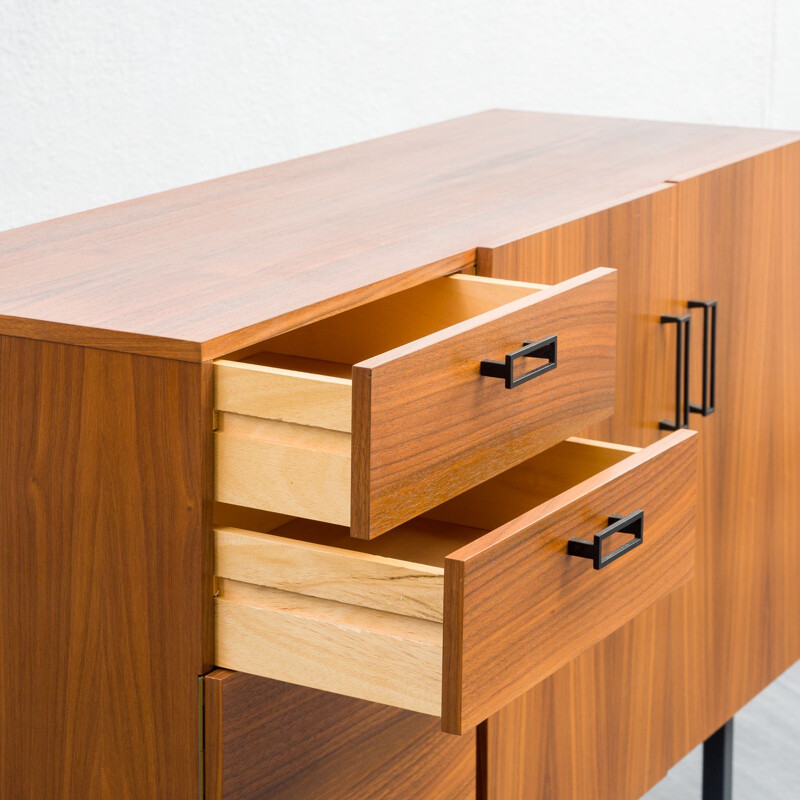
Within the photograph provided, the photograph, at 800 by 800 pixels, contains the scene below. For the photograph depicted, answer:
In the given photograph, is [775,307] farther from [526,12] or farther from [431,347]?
[526,12]

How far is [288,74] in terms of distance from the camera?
2.61m

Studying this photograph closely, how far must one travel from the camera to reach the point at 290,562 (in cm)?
115

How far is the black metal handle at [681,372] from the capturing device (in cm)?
178

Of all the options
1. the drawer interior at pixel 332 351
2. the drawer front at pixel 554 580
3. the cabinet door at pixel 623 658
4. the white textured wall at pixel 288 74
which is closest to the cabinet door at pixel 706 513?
the cabinet door at pixel 623 658

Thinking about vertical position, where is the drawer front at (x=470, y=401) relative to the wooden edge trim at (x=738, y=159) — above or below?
below

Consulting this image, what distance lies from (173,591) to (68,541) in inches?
4.2

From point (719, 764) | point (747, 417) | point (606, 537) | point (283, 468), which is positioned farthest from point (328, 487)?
point (719, 764)

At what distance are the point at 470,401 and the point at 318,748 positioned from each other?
35 cm

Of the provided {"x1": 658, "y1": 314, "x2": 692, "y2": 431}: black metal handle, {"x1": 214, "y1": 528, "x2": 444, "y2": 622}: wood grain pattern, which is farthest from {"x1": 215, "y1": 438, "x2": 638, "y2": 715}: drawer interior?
{"x1": 658, "y1": 314, "x2": 692, "y2": 431}: black metal handle

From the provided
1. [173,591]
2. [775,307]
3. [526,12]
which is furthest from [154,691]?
[526,12]

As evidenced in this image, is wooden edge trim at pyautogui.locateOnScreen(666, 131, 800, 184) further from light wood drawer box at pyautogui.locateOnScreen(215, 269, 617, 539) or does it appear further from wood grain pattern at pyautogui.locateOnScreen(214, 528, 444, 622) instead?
wood grain pattern at pyautogui.locateOnScreen(214, 528, 444, 622)

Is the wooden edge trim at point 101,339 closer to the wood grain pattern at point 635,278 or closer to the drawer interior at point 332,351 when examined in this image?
the drawer interior at point 332,351

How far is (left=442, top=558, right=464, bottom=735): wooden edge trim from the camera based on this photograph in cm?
106

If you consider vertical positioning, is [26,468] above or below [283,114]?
below
